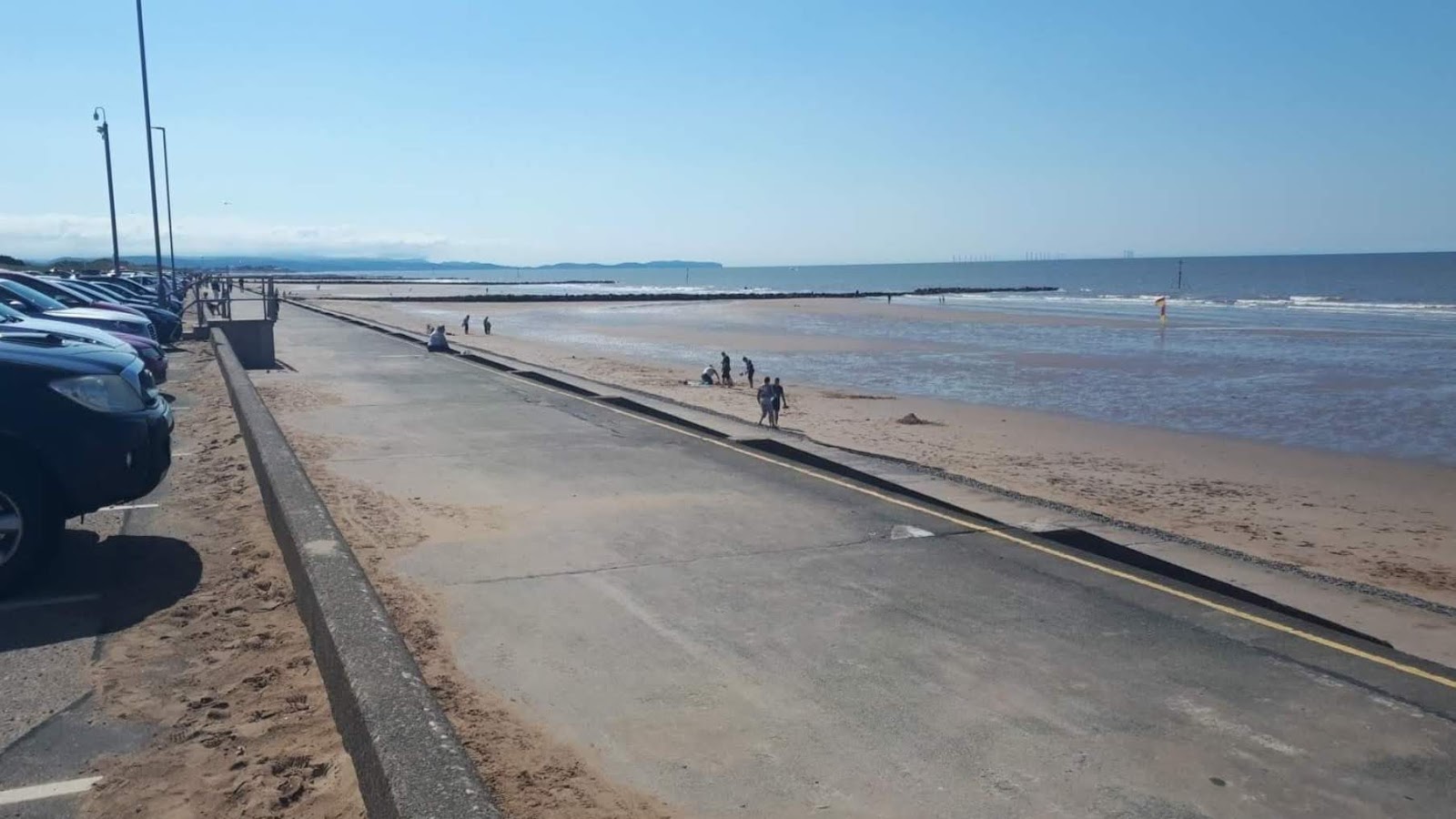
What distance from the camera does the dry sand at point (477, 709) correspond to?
4.29 meters

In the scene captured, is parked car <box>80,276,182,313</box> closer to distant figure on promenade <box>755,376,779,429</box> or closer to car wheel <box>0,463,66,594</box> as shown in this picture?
distant figure on promenade <box>755,376,779,429</box>

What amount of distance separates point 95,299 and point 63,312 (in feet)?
22.3

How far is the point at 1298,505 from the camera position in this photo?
13.9 meters

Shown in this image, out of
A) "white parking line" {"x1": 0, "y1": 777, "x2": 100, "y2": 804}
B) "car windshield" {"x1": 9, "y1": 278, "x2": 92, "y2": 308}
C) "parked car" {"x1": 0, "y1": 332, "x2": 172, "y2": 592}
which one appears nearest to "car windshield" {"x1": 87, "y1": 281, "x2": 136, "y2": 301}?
"car windshield" {"x1": 9, "y1": 278, "x2": 92, "y2": 308}

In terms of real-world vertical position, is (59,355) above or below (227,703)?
above

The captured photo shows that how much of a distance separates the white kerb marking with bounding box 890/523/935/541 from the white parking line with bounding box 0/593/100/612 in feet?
17.7

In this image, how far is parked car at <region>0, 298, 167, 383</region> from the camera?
8031mm

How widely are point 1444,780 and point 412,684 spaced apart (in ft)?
14.0

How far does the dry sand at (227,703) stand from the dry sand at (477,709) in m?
0.56

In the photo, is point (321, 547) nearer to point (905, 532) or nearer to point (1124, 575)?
point (905, 532)

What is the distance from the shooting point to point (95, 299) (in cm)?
2150

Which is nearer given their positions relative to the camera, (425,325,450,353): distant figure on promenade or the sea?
the sea

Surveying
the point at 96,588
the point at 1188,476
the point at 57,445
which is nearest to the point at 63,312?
the point at 96,588

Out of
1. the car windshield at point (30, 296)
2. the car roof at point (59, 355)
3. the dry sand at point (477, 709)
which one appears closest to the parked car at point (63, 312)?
the car windshield at point (30, 296)
